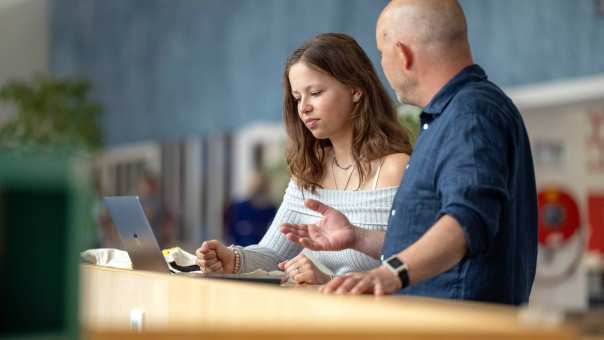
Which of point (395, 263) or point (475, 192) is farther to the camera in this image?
point (475, 192)

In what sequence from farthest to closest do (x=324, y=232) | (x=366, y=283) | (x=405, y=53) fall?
(x=405, y=53), (x=324, y=232), (x=366, y=283)

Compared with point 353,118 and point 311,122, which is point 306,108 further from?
point 353,118

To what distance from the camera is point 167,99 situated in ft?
45.9

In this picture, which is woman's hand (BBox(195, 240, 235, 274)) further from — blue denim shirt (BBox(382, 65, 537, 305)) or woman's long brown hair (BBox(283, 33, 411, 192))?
blue denim shirt (BBox(382, 65, 537, 305))

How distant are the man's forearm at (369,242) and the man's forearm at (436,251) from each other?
0.36 m

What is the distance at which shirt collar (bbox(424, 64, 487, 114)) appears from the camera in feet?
7.63

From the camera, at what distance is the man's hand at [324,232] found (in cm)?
222

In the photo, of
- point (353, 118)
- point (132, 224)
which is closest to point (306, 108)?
point (353, 118)

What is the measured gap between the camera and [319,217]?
2908 mm

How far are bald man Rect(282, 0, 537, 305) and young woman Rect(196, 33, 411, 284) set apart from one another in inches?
13.7

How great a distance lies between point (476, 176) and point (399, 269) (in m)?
0.31

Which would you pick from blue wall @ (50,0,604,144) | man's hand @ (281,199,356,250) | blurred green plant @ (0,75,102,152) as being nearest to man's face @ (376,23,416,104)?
man's hand @ (281,199,356,250)

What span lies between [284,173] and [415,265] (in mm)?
8844

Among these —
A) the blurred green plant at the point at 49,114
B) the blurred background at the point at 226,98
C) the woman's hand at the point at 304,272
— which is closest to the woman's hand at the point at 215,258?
the woman's hand at the point at 304,272
